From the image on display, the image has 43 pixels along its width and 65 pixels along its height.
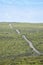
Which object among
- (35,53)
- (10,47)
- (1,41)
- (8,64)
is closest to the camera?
(8,64)

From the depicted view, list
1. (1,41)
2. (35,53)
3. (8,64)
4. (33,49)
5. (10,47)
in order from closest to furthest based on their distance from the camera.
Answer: (8,64), (35,53), (33,49), (10,47), (1,41)

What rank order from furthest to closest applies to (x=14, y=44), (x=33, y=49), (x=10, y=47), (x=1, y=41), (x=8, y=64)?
(x=1, y=41) → (x=14, y=44) → (x=10, y=47) → (x=33, y=49) → (x=8, y=64)

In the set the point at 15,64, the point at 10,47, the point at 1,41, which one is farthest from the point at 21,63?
the point at 1,41

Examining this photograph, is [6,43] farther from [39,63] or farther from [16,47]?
[39,63]

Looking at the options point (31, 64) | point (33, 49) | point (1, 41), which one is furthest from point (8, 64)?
point (1, 41)

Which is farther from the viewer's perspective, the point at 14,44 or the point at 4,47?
the point at 14,44

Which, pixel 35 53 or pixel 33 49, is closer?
pixel 35 53

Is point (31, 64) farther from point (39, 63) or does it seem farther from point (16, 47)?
point (16, 47)

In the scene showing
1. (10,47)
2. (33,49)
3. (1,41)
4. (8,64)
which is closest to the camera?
(8,64)

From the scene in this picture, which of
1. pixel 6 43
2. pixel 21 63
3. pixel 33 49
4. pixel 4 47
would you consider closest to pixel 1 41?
pixel 6 43
